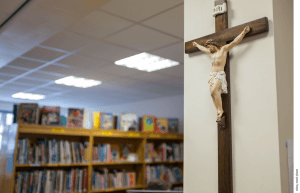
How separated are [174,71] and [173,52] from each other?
857mm

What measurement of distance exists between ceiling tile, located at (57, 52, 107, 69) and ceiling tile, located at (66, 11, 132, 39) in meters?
0.82

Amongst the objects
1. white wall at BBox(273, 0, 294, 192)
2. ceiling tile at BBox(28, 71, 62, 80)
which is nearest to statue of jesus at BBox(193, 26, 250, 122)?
white wall at BBox(273, 0, 294, 192)

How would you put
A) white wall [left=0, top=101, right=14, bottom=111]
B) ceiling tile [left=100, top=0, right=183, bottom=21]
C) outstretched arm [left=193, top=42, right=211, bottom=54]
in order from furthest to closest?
white wall [left=0, top=101, right=14, bottom=111]
ceiling tile [left=100, top=0, right=183, bottom=21]
outstretched arm [left=193, top=42, right=211, bottom=54]

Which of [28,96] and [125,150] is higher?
[28,96]

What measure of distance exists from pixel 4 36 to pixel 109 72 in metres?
1.74

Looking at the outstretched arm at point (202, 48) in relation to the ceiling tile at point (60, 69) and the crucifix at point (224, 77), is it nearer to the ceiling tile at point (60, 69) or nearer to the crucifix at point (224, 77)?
the crucifix at point (224, 77)

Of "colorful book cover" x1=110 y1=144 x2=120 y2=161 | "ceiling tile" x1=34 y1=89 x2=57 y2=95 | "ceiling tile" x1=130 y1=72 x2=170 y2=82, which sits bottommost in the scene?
"colorful book cover" x1=110 y1=144 x2=120 y2=161

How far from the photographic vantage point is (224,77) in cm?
108

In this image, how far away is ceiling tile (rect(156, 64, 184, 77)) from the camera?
411 cm

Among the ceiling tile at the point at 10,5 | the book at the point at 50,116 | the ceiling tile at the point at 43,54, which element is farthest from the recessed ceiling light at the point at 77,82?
the ceiling tile at the point at 10,5

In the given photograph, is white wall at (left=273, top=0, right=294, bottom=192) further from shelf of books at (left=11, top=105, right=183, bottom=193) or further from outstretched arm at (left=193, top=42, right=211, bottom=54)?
shelf of books at (left=11, top=105, right=183, bottom=193)

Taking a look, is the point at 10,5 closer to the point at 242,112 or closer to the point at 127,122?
the point at 242,112

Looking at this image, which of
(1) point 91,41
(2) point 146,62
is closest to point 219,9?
(1) point 91,41

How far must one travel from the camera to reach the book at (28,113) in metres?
3.27
